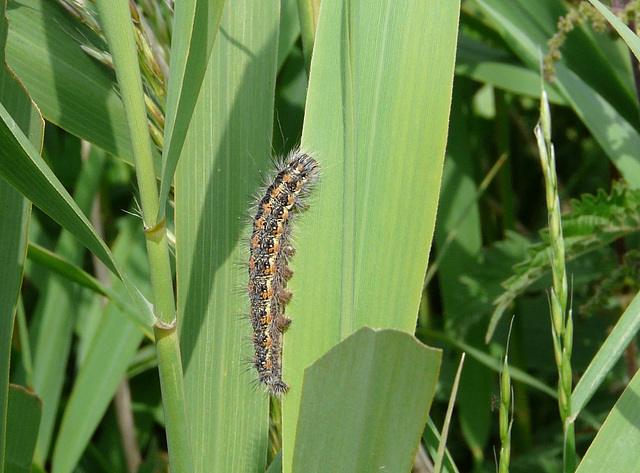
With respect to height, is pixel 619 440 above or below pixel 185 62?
below

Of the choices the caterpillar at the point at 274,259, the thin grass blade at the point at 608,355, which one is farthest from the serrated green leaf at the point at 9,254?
the thin grass blade at the point at 608,355

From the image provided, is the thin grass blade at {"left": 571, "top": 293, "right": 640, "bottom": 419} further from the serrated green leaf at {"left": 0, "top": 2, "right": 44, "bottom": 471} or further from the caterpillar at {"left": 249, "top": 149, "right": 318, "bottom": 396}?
the serrated green leaf at {"left": 0, "top": 2, "right": 44, "bottom": 471}

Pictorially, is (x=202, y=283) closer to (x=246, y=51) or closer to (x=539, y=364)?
(x=246, y=51)

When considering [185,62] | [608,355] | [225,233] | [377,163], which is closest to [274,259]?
[225,233]

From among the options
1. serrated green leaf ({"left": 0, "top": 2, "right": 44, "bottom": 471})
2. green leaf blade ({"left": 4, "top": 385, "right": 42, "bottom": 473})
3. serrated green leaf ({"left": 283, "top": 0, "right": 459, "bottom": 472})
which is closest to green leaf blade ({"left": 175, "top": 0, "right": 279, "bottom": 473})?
serrated green leaf ({"left": 283, "top": 0, "right": 459, "bottom": 472})

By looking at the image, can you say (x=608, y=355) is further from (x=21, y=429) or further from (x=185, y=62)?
(x=21, y=429)

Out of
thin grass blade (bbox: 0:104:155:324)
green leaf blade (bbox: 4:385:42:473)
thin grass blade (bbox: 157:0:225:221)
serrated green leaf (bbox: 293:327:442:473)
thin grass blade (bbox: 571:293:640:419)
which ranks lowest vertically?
green leaf blade (bbox: 4:385:42:473)

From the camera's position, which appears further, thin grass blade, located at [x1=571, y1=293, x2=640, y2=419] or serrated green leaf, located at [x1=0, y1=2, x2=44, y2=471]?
serrated green leaf, located at [x1=0, y1=2, x2=44, y2=471]
